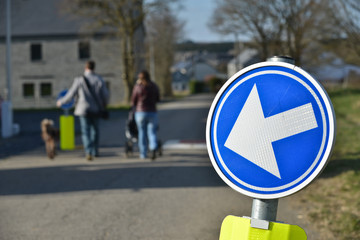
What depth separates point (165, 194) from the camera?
693 cm

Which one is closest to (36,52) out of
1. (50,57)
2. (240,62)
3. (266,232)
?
(50,57)

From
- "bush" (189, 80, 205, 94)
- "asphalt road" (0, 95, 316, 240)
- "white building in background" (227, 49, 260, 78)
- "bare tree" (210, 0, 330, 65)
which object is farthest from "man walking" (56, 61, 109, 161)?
"bush" (189, 80, 205, 94)

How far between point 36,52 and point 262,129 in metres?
45.7

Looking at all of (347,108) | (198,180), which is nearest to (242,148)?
(198,180)

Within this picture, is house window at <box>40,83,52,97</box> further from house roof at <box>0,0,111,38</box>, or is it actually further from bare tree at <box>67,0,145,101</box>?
bare tree at <box>67,0,145,101</box>

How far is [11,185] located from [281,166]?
6.25m

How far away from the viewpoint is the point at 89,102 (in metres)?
10.2

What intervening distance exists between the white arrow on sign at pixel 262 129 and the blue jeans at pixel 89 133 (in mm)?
8194

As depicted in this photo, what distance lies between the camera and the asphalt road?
204 inches

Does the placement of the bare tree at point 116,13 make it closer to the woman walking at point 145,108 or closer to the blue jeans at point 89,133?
the blue jeans at point 89,133

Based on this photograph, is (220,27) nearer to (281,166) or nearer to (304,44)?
(304,44)

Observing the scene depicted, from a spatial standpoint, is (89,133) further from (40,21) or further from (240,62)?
(240,62)

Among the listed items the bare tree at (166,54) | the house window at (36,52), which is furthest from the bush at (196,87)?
the house window at (36,52)

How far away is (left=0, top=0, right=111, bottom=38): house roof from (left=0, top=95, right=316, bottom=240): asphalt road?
36255 mm
